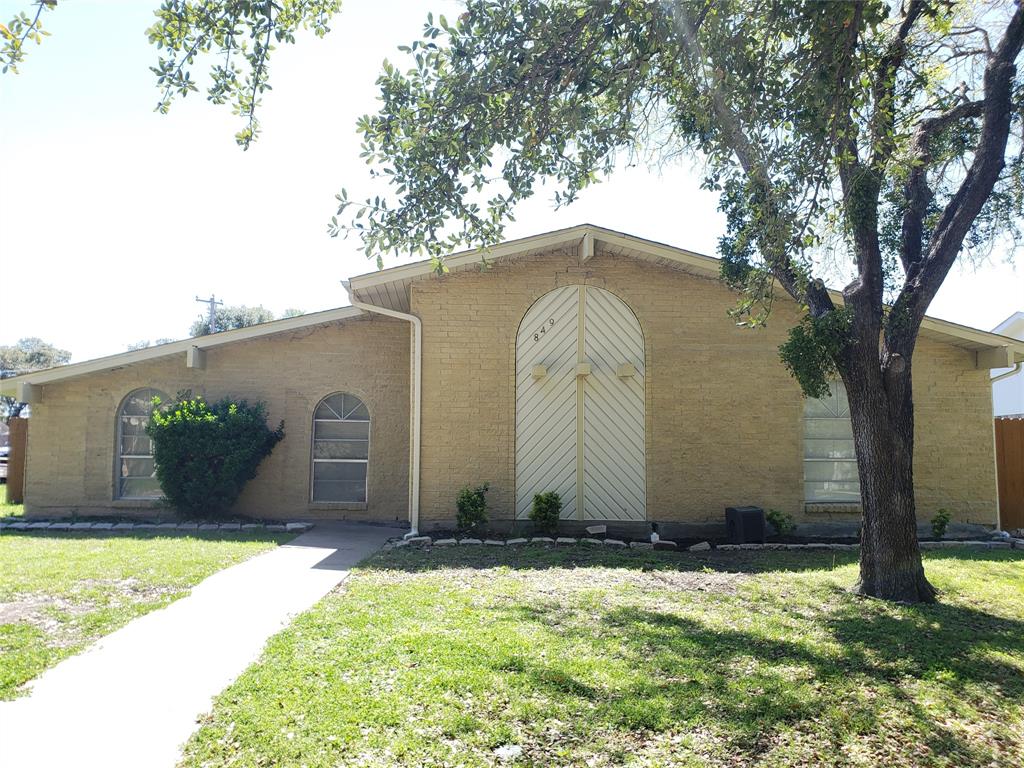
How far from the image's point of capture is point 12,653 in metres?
5.41

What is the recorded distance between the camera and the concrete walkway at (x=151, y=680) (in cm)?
403

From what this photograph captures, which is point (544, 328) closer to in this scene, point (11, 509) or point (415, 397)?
point (415, 397)

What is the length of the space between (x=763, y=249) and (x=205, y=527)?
9737 mm

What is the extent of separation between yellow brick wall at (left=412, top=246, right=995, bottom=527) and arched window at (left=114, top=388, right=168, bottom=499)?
18.5ft

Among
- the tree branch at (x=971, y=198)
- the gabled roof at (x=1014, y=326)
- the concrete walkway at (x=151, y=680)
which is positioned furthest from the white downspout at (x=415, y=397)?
the gabled roof at (x=1014, y=326)

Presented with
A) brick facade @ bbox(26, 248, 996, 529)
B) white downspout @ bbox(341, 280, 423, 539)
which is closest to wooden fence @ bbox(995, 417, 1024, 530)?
brick facade @ bbox(26, 248, 996, 529)

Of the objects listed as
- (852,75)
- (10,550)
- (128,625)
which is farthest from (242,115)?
(10,550)

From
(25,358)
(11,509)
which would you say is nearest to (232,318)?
(25,358)

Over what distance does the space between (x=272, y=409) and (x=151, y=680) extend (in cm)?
904

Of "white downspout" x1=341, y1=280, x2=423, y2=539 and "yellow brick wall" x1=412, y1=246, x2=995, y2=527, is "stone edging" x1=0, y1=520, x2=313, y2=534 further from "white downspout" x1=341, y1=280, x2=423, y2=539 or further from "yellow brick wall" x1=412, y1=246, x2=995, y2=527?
"yellow brick wall" x1=412, y1=246, x2=995, y2=527

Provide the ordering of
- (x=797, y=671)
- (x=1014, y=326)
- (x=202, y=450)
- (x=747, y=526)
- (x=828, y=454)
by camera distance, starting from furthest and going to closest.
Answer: (x=1014, y=326)
(x=202, y=450)
(x=828, y=454)
(x=747, y=526)
(x=797, y=671)

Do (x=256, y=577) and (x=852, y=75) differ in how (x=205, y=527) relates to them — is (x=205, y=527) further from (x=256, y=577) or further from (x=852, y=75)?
(x=852, y=75)

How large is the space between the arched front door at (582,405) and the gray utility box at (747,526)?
1.40 metres

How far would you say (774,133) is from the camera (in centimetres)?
703
